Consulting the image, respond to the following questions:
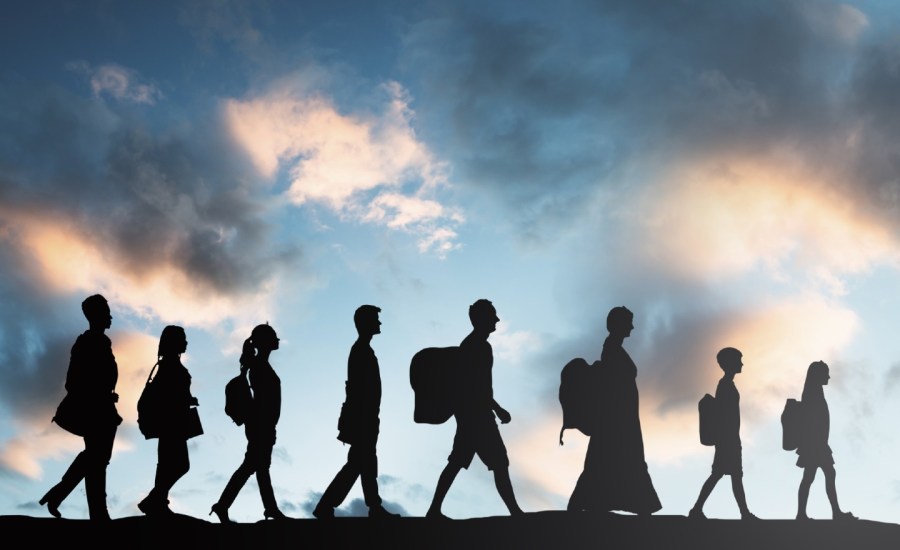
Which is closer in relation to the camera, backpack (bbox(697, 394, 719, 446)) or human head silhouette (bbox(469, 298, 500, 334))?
human head silhouette (bbox(469, 298, 500, 334))

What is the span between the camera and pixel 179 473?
529 inches

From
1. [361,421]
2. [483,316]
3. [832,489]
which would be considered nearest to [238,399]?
[361,421]

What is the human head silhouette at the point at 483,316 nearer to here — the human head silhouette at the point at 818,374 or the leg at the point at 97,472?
the leg at the point at 97,472

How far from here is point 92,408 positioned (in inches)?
509

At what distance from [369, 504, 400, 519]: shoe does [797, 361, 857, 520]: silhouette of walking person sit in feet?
25.0

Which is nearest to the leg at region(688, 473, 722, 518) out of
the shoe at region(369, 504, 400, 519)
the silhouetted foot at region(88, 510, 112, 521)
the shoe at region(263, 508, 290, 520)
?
the shoe at region(369, 504, 400, 519)

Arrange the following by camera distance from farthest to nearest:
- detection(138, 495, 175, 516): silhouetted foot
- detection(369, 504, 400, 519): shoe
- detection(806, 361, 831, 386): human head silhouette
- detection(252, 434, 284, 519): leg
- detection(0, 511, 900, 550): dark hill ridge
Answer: detection(806, 361, 831, 386): human head silhouette < detection(252, 434, 284, 519): leg < detection(369, 504, 400, 519): shoe < detection(138, 495, 175, 516): silhouetted foot < detection(0, 511, 900, 550): dark hill ridge

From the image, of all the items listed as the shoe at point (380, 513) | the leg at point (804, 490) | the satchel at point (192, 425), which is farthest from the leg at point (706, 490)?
the satchel at point (192, 425)

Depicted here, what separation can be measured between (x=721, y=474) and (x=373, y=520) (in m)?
6.87

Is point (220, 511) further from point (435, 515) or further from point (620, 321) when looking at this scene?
point (620, 321)

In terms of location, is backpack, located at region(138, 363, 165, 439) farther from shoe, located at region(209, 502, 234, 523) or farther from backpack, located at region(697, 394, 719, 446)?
backpack, located at region(697, 394, 719, 446)

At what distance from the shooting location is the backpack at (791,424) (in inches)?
714

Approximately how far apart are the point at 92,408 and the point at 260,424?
2375 mm

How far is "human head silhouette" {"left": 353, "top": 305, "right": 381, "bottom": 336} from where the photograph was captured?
46.4ft
